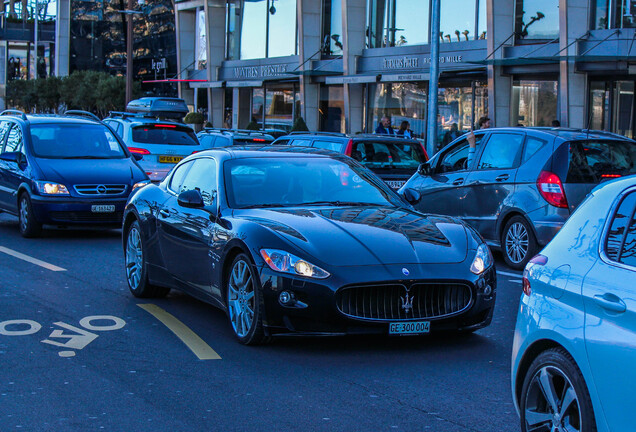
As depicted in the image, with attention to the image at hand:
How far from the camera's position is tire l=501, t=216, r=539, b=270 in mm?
11180

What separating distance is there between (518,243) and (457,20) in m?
20.2

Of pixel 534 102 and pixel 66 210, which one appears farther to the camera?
pixel 534 102

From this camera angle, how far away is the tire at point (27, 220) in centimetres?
1380

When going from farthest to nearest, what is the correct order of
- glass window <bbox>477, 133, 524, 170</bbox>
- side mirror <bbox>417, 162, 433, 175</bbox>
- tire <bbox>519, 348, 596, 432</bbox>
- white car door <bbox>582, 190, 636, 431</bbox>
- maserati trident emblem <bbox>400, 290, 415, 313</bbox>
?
side mirror <bbox>417, 162, 433, 175</bbox>, glass window <bbox>477, 133, 524, 170</bbox>, maserati trident emblem <bbox>400, 290, 415, 313</bbox>, tire <bbox>519, 348, 596, 432</bbox>, white car door <bbox>582, 190, 636, 431</bbox>

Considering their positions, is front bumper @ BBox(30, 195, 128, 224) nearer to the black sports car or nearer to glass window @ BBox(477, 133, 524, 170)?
the black sports car

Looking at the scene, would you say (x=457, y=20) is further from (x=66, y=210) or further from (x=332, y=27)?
(x=66, y=210)

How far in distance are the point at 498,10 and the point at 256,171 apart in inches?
854

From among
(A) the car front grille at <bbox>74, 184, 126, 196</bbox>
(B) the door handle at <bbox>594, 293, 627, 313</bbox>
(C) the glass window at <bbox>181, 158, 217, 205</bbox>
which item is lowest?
(B) the door handle at <bbox>594, 293, 627, 313</bbox>

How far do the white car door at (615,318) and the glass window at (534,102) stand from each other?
23.6 m

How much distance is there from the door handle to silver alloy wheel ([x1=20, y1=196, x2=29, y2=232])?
1141 centimetres

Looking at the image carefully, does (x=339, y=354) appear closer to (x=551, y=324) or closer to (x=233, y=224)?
(x=233, y=224)

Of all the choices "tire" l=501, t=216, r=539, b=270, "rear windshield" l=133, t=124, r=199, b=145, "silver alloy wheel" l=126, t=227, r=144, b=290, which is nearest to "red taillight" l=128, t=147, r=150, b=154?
"rear windshield" l=133, t=124, r=199, b=145

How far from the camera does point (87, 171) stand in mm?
14172

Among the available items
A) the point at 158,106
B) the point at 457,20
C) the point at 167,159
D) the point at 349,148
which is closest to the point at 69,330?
the point at 349,148
